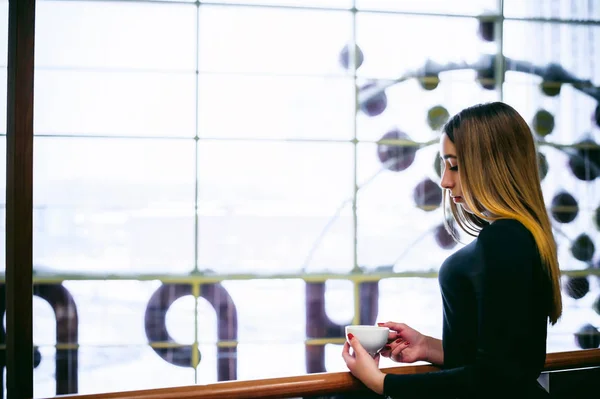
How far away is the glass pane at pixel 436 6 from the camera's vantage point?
3.64m

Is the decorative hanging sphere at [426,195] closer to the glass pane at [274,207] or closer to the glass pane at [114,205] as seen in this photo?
the glass pane at [274,207]

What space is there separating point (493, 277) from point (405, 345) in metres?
0.38

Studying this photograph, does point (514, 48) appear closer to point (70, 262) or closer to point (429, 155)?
point (429, 155)

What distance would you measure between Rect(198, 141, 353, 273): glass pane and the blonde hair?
2.56 m

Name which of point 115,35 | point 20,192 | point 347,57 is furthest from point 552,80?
point 20,192

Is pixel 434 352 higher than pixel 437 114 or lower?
lower

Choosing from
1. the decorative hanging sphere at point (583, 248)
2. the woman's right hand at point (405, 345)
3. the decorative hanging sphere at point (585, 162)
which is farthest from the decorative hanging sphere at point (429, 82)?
the woman's right hand at point (405, 345)

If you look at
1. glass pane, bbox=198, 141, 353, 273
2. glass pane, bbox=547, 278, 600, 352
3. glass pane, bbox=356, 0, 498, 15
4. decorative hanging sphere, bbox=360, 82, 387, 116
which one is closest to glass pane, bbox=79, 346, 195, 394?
glass pane, bbox=198, 141, 353, 273

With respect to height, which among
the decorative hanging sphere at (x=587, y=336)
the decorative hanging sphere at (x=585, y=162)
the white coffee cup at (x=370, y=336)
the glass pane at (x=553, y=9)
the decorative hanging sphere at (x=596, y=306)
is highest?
the glass pane at (x=553, y=9)

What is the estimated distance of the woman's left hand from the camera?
39.7 inches

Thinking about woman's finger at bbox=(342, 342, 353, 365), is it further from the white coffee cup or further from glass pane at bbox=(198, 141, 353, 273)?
glass pane at bbox=(198, 141, 353, 273)

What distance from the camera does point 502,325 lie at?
0.91 m

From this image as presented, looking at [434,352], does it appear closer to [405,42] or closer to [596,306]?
[405,42]

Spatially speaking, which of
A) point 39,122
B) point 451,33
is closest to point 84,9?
point 39,122
